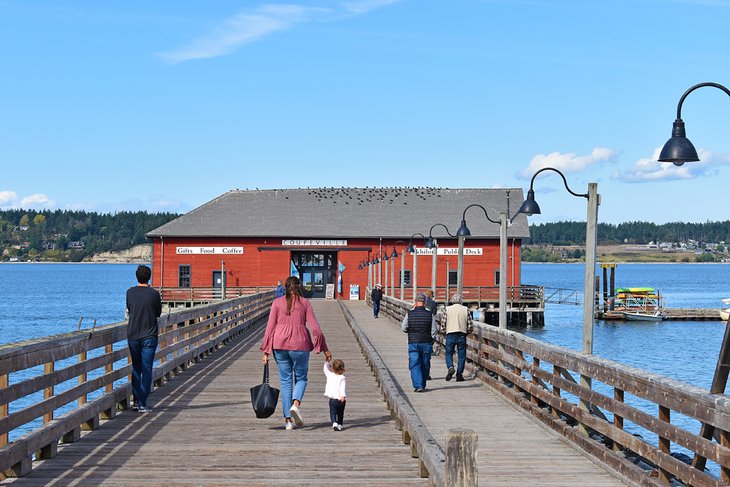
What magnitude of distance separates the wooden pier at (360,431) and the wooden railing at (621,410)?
2 cm

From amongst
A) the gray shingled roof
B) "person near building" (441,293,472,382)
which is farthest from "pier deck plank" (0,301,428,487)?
the gray shingled roof

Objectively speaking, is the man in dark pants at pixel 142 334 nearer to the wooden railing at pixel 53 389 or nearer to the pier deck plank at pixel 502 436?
the wooden railing at pixel 53 389

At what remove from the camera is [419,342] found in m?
16.4

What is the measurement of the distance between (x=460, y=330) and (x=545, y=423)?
495cm

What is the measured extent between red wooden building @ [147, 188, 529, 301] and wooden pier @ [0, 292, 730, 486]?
47773 millimetres

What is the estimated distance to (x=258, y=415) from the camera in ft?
38.8

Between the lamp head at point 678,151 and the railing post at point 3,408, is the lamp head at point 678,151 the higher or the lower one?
the higher one

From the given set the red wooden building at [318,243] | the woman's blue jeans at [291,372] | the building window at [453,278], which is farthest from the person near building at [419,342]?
the building window at [453,278]

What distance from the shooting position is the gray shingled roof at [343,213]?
224 feet

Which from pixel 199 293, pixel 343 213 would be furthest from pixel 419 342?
pixel 343 213

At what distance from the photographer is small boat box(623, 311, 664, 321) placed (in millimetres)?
70062

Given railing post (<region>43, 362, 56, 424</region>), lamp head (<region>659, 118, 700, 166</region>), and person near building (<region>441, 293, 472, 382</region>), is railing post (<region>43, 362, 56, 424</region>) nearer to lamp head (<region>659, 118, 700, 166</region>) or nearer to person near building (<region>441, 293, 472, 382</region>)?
lamp head (<region>659, 118, 700, 166</region>)

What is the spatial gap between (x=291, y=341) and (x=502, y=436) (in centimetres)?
266

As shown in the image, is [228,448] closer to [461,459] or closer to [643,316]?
[461,459]
